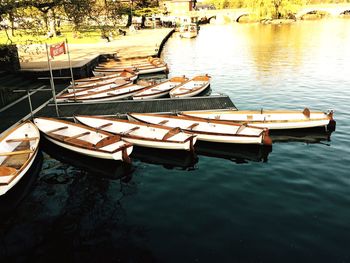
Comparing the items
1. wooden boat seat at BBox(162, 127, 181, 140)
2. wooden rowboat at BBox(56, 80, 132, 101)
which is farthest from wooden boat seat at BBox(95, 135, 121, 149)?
wooden rowboat at BBox(56, 80, 132, 101)

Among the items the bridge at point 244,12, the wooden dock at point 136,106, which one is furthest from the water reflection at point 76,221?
the bridge at point 244,12

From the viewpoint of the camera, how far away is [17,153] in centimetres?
1522

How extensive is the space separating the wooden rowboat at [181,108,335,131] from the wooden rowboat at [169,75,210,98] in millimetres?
6321

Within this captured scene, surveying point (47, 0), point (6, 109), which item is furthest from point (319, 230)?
point (47, 0)

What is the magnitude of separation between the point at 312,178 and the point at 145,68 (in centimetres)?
2805

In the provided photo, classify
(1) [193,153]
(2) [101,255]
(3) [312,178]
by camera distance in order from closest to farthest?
(2) [101,255], (3) [312,178], (1) [193,153]

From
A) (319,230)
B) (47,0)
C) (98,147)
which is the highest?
(47,0)

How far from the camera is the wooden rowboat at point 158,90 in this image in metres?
26.5

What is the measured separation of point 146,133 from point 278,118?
8.55 m

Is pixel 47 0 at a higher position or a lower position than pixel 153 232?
higher

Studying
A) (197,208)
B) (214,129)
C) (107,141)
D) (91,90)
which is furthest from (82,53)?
(197,208)

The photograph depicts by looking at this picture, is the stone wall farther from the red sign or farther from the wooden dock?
the red sign

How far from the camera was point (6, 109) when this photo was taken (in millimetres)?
22969

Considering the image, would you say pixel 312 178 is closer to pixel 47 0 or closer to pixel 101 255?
pixel 101 255
